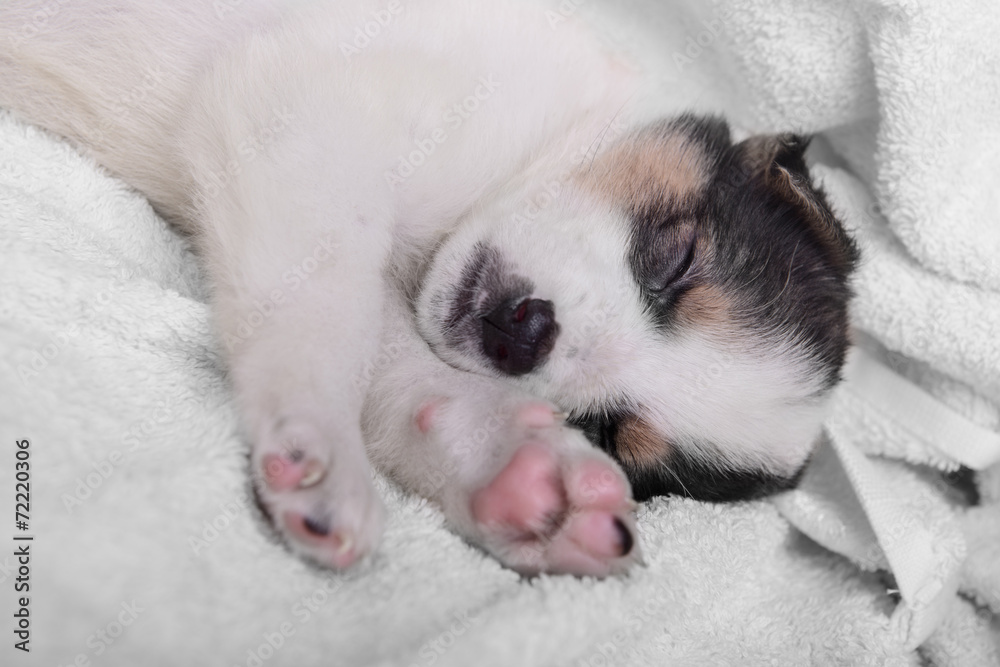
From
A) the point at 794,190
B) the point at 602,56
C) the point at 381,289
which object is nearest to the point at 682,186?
the point at 794,190

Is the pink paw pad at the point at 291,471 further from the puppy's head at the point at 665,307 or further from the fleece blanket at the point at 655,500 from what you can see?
the puppy's head at the point at 665,307

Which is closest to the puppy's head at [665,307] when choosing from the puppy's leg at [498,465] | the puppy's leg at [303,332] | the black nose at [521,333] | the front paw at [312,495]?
the black nose at [521,333]

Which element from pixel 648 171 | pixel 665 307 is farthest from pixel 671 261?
pixel 648 171

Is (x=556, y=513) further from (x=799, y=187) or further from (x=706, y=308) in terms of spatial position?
(x=799, y=187)

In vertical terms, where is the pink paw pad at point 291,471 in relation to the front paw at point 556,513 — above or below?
below

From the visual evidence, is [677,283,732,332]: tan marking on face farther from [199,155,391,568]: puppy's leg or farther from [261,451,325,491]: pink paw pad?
[261,451,325,491]: pink paw pad
